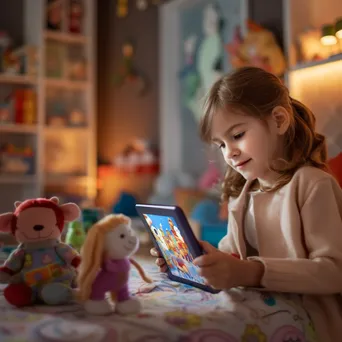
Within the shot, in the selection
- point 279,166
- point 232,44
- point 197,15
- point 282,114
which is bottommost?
point 279,166

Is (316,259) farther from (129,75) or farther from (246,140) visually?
(129,75)

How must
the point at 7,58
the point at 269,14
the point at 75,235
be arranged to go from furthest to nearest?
the point at 7,58
the point at 269,14
the point at 75,235

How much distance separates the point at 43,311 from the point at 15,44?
3303mm

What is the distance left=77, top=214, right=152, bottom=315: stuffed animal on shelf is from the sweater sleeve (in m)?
0.25

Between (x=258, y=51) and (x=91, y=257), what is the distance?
1.98 m

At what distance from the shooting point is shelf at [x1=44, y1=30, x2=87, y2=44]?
373 cm

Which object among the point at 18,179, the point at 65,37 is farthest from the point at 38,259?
the point at 65,37

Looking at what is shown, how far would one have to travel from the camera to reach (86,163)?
3902mm

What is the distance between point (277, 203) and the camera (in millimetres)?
1077

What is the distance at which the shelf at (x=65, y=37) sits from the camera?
373cm

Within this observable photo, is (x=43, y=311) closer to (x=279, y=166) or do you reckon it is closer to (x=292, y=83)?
(x=279, y=166)

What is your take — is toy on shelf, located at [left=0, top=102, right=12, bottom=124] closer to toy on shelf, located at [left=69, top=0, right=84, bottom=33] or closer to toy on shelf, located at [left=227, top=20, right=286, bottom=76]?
toy on shelf, located at [left=69, top=0, right=84, bottom=33]

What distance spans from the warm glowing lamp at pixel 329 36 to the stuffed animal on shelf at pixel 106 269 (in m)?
1.45

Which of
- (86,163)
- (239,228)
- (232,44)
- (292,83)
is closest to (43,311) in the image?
(239,228)
